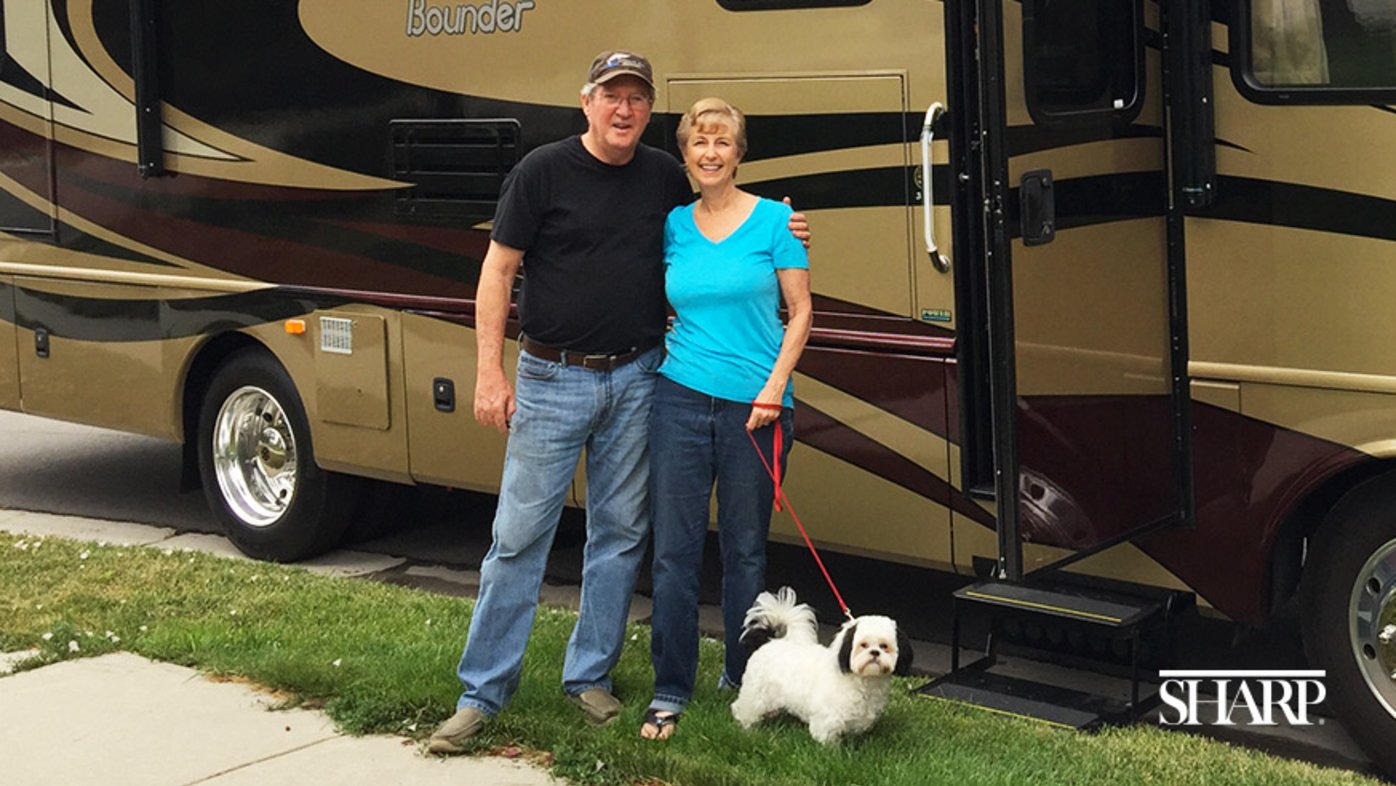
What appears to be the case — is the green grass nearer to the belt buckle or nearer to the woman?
the woman

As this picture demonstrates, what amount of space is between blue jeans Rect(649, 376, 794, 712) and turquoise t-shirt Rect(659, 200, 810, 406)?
0.08 meters

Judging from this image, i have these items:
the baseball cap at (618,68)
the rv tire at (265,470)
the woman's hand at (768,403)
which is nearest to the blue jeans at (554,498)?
the woman's hand at (768,403)

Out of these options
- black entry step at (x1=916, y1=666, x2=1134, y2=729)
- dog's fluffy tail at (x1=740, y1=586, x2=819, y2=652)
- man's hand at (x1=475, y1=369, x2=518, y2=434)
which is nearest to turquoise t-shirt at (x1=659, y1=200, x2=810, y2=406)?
man's hand at (x1=475, y1=369, x2=518, y2=434)

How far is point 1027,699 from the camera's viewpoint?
5.82 meters

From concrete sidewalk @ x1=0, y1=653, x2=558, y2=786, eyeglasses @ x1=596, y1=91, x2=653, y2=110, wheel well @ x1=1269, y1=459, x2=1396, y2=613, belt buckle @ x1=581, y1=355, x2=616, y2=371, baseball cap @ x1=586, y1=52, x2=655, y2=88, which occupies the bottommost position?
concrete sidewalk @ x1=0, y1=653, x2=558, y2=786

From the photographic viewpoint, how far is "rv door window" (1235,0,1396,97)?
17.3ft

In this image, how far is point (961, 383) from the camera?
19.9ft

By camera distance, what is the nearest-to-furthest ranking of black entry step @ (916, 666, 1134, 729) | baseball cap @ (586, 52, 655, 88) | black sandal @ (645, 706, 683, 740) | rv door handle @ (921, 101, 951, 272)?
baseball cap @ (586, 52, 655, 88) < black sandal @ (645, 706, 683, 740) < black entry step @ (916, 666, 1134, 729) < rv door handle @ (921, 101, 951, 272)

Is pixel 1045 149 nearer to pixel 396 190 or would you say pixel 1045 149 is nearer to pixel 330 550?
pixel 396 190

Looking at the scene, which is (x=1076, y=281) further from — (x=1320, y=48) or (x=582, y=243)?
(x=582, y=243)

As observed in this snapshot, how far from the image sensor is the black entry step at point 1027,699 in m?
5.64

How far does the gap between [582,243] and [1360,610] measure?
240cm

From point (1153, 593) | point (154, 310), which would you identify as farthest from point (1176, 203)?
point (154, 310)

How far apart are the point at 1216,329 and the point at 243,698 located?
310cm
